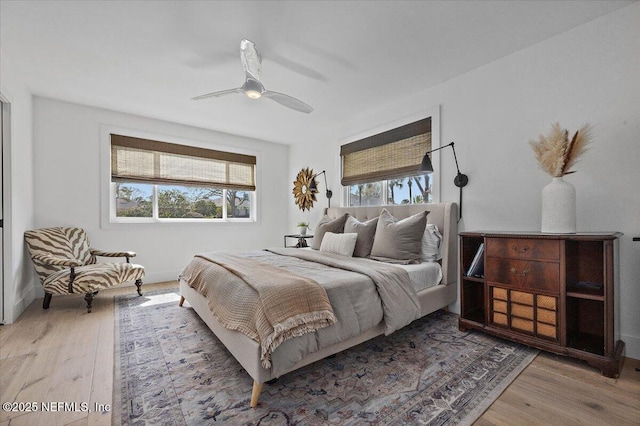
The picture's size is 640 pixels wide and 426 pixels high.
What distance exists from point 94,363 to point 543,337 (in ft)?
10.6

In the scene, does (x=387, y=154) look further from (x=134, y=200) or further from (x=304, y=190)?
(x=134, y=200)

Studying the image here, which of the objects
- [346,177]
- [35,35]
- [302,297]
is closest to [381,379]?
[302,297]

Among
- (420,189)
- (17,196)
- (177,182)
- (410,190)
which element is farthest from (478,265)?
(17,196)

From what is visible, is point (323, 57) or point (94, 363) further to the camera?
point (323, 57)

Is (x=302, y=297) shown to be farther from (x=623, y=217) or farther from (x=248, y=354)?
(x=623, y=217)

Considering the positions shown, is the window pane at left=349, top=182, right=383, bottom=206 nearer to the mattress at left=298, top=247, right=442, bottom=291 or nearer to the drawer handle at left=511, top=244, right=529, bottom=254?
the mattress at left=298, top=247, right=442, bottom=291

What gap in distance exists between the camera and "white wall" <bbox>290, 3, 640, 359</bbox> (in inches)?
77.9

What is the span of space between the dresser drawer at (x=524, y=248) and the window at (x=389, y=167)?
1095 millimetres

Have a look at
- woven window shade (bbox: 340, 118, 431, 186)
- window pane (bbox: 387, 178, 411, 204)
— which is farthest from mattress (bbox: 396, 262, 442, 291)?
woven window shade (bbox: 340, 118, 431, 186)

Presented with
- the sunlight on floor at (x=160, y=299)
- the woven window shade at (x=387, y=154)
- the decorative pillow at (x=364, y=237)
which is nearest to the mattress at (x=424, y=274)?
the decorative pillow at (x=364, y=237)

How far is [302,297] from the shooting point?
1643 millimetres

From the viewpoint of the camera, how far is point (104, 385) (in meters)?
1.68

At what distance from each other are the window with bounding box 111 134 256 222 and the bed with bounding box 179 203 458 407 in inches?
76.9

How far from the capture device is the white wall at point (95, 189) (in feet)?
11.6
